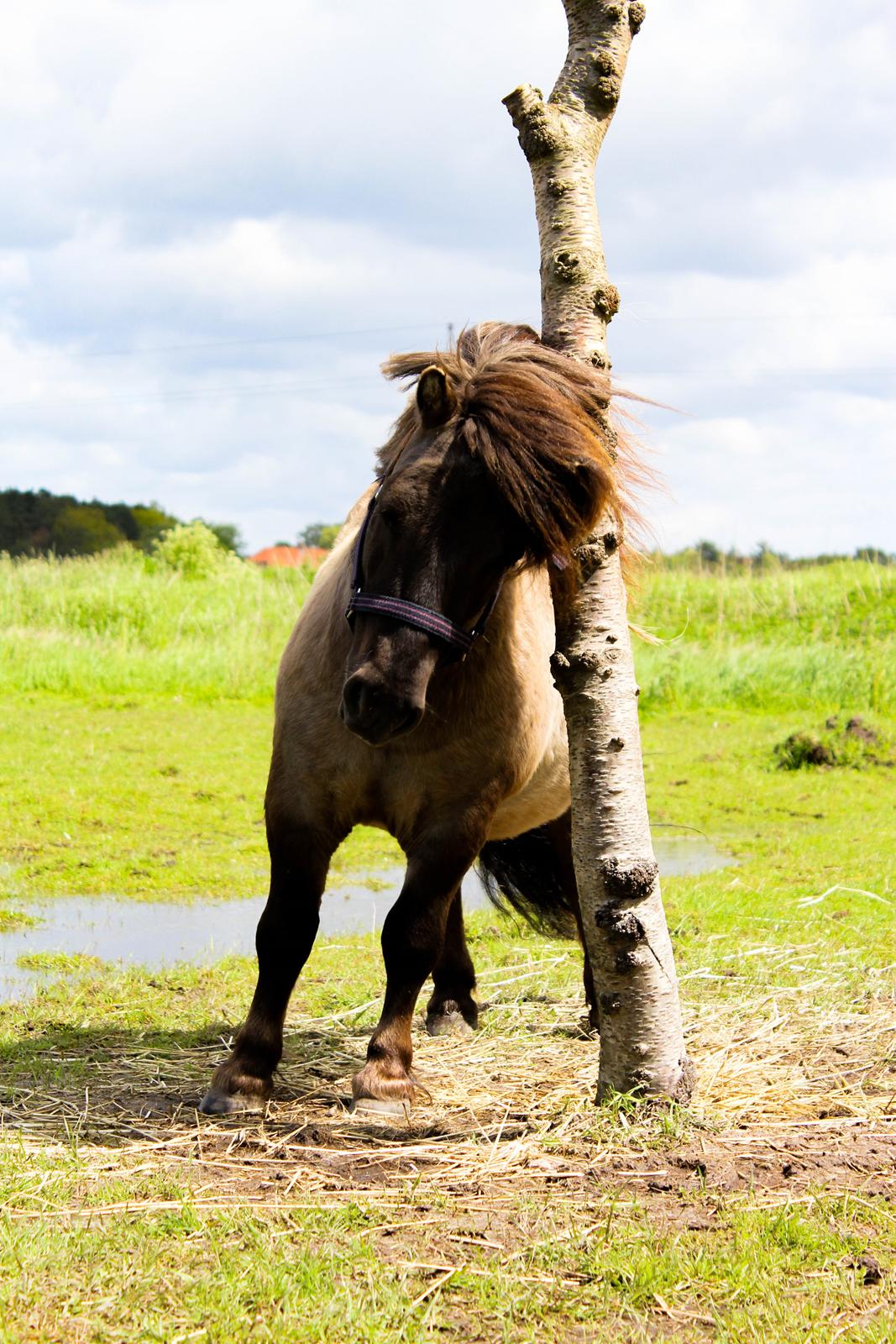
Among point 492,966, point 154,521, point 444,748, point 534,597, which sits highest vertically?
point 154,521

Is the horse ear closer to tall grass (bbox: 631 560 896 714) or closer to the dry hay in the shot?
the dry hay

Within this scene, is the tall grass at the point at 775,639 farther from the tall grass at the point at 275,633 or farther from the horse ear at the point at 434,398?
the horse ear at the point at 434,398

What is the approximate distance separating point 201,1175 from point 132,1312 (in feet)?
2.40

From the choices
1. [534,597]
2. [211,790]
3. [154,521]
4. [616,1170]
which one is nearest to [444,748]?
[534,597]

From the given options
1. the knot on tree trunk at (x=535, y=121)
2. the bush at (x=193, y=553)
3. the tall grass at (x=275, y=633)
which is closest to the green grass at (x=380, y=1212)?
the knot on tree trunk at (x=535, y=121)

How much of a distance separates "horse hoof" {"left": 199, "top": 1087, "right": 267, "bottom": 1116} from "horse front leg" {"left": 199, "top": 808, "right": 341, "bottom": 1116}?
3 centimetres

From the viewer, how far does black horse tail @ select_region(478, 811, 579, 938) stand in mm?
5449

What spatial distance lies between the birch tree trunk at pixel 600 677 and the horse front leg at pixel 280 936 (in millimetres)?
796

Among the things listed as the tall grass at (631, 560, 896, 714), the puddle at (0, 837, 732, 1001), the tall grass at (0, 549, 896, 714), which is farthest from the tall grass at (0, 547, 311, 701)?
the puddle at (0, 837, 732, 1001)

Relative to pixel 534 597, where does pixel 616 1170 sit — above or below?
below

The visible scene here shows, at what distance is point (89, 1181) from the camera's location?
115 inches

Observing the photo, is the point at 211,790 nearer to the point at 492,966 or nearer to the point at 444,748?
the point at 492,966

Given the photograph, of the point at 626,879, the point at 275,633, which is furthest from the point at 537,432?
the point at 275,633

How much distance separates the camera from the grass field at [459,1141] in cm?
235
